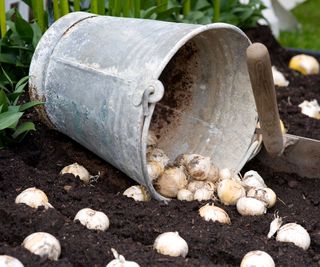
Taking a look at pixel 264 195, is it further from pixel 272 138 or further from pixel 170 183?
pixel 170 183

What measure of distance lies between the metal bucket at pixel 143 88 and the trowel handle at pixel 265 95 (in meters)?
0.20

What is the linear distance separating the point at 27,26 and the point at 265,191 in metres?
1.21

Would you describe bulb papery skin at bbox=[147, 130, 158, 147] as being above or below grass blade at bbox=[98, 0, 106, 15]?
below

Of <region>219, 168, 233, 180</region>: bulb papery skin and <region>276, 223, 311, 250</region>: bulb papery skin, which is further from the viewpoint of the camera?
<region>219, 168, 233, 180</region>: bulb papery skin

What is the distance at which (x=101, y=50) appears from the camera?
2.53 m

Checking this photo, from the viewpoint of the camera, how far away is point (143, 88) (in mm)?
2271

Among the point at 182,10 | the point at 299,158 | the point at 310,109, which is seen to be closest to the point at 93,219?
the point at 299,158

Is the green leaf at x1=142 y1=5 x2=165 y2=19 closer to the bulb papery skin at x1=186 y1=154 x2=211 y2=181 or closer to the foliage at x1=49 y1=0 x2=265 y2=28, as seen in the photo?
the foliage at x1=49 y1=0 x2=265 y2=28

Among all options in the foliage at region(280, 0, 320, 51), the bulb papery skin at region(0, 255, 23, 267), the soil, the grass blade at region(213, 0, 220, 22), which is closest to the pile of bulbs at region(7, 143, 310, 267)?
the bulb papery skin at region(0, 255, 23, 267)

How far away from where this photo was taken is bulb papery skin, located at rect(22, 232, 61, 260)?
1.94 m

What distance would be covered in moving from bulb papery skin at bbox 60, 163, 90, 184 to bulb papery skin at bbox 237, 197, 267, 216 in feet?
1.67

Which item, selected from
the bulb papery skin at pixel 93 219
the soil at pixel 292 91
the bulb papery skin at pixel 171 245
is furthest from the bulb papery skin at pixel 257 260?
the soil at pixel 292 91

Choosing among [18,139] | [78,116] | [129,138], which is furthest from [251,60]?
[18,139]

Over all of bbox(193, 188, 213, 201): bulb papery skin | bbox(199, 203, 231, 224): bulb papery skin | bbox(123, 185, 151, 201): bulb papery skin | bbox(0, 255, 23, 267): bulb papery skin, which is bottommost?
bbox(193, 188, 213, 201): bulb papery skin
